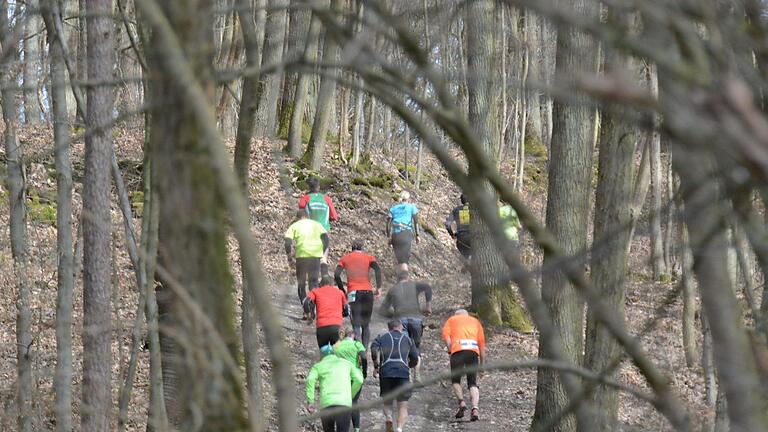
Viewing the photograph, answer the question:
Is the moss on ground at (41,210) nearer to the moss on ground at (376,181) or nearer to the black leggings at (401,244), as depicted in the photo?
the black leggings at (401,244)

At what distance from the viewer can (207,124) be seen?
1942 millimetres

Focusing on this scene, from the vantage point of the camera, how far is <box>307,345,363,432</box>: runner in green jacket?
394 inches

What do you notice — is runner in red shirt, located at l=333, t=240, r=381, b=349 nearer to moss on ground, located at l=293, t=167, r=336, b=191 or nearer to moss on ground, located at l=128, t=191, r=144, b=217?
moss on ground, located at l=128, t=191, r=144, b=217

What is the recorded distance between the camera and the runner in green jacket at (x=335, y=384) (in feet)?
32.8

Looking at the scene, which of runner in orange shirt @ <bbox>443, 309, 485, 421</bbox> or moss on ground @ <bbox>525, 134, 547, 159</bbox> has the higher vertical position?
moss on ground @ <bbox>525, 134, 547, 159</bbox>

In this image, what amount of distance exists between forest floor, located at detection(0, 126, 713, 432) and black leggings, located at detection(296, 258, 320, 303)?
0.23 m

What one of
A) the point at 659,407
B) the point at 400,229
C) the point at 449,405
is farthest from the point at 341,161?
the point at 659,407

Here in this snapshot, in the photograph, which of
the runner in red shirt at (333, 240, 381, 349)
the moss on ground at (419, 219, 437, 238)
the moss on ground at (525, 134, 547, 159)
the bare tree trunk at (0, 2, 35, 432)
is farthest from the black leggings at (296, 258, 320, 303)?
the moss on ground at (525, 134, 547, 159)

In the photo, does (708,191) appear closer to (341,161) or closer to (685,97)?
(685,97)

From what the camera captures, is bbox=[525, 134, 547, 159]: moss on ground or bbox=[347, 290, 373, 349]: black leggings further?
bbox=[525, 134, 547, 159]: moss on ground

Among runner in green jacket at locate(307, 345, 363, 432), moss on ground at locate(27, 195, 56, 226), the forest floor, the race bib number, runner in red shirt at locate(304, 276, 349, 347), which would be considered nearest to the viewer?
runner in green jacket at locate(307, 345, 363, 432)

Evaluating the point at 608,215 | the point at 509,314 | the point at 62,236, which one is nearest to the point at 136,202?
the point at 509,314

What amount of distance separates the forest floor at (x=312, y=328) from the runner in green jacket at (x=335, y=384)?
926 millimetres

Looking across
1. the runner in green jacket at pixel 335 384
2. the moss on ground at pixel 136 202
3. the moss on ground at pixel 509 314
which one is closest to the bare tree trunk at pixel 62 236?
the runner in green jacket at pixel 335 384
